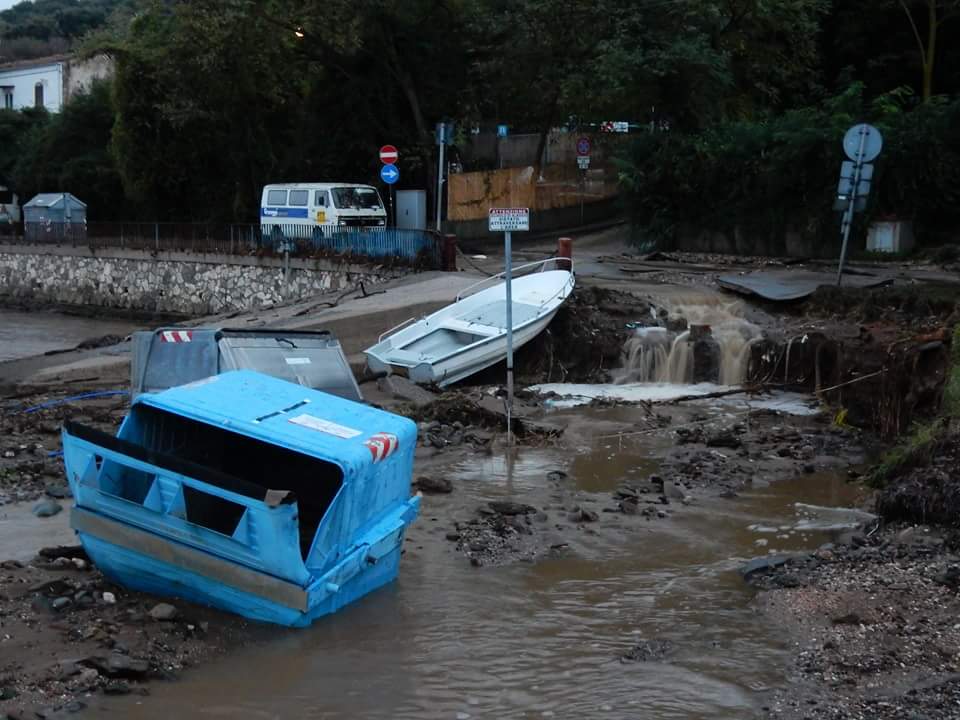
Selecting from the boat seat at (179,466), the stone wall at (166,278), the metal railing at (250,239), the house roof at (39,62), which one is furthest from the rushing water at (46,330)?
the house roof at (39,62)

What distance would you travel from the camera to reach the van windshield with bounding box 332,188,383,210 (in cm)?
3157

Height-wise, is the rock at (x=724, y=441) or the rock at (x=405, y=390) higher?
the rock at (x=405, y=390)

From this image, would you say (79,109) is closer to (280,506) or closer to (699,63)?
(699,63)

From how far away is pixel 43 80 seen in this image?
227 ft

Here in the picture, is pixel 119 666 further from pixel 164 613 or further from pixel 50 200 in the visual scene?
pixel 50 200

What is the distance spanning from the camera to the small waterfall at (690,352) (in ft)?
61.7

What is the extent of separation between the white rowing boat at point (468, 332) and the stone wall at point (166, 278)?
20.6ft

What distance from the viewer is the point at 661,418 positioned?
53.8ft

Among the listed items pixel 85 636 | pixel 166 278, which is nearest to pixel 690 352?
pixel 85 636

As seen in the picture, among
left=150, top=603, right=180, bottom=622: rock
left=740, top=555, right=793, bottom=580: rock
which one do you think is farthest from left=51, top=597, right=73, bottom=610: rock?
left=740, top=555, right=793, bottom=580: rock

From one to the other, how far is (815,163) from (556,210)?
12108mm

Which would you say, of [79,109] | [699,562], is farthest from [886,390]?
[79,109]

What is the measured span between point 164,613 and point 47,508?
375 centimetres

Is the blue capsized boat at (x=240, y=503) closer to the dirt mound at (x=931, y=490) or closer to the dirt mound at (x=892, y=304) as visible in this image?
the dirt mound at (x=931, y=490)
